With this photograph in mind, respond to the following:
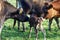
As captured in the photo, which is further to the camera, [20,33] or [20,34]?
[20,33]

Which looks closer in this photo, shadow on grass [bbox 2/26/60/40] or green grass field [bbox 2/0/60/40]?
green grass field [bbox 2/0/60/40]

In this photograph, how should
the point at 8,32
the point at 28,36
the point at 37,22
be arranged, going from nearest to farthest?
the point at 37,22 → the point at 28,36 → the point at 8,32

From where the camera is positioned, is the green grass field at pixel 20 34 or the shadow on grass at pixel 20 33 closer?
the green grass field at pixel 20 34

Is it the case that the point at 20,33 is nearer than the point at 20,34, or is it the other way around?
the point at 20,34

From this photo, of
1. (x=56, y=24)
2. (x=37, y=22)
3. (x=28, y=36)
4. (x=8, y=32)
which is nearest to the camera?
(x=37, y=22)

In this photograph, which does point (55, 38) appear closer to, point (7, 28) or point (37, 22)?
point (37, 22)

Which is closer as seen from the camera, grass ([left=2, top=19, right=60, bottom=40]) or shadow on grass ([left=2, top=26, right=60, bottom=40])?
grass ([left=2, top=19, right=60, bottom=40])

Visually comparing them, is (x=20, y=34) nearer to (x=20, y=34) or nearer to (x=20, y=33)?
(x=20, y=34)

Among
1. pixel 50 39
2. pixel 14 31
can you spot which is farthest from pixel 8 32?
pixel 50 39

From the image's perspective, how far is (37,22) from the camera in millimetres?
8836

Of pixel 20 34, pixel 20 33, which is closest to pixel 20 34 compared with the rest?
pixel 20 34

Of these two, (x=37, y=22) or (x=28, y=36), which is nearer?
(x=37, y=22)

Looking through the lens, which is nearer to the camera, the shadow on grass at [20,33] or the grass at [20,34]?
the grass at [20,34]

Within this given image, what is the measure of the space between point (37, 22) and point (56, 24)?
2794 millimetres
